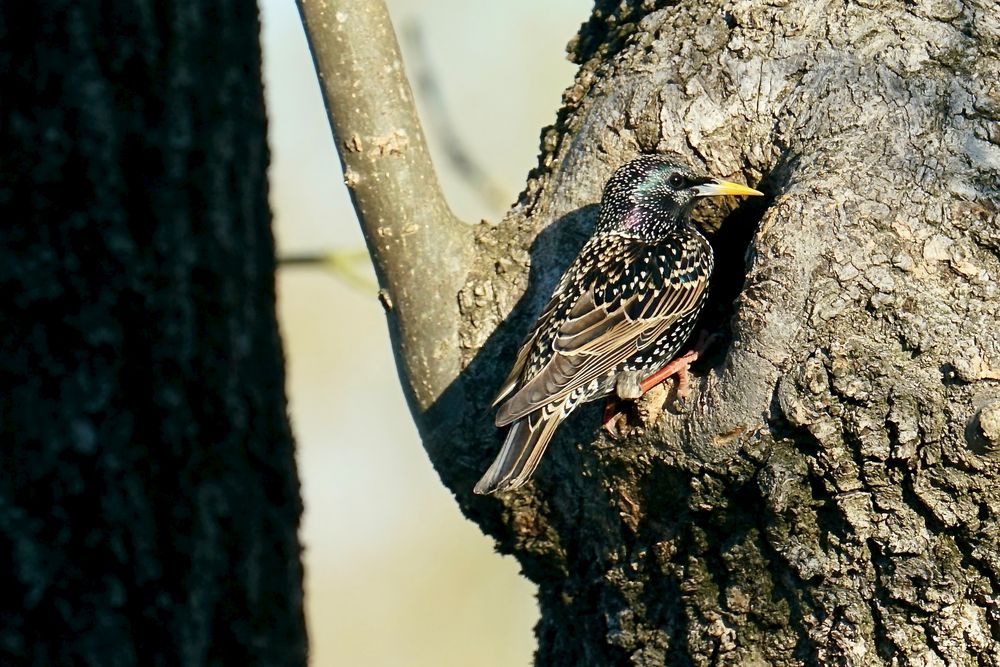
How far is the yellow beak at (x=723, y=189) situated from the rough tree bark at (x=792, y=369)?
65 mm

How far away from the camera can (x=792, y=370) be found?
3.20 meters

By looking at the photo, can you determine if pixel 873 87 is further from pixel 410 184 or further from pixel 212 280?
pixel 212 280

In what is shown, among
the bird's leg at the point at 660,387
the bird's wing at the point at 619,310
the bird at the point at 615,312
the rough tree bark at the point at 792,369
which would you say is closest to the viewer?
the rough tree bark at the point at 792,369

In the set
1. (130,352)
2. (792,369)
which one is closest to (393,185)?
(792,369)

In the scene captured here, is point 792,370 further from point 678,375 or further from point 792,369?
point 678,375

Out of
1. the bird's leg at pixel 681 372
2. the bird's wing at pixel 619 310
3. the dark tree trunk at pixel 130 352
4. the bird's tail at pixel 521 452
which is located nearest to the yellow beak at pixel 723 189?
the bird's wing at pixel 619 310

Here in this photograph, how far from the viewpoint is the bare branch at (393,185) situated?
3.80 meters

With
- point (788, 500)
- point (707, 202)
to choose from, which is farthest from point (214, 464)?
point (707, 202)

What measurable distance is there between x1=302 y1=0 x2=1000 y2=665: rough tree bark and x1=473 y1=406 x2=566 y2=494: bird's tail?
0.15 meters

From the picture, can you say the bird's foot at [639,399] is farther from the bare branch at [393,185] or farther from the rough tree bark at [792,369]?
the bare branch at [393,185]

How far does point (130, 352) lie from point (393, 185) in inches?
99.5

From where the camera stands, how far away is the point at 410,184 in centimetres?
388

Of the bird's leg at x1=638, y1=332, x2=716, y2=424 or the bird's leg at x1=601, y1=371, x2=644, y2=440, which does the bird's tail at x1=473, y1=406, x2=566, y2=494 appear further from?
the bird's leg at x1=638, y1=332, x2=716, y2=424

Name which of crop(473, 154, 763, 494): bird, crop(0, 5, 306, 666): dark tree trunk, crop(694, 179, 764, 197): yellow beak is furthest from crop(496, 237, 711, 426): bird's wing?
crop(0, 5, 306, 666): dark tree trunk
